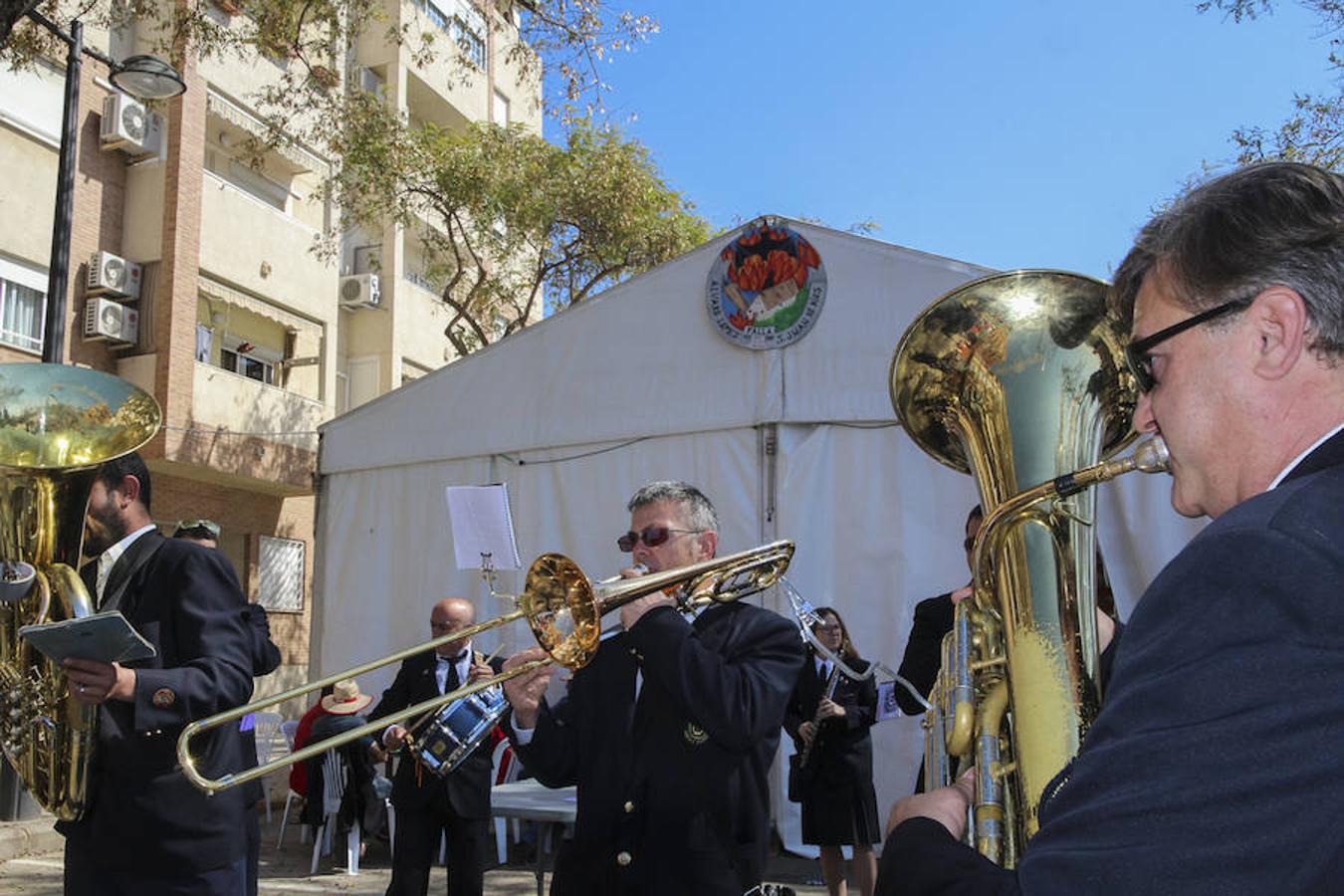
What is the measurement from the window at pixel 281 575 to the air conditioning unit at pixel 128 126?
6919 millimetres

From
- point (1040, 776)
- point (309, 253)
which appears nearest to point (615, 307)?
point (1040, 776)

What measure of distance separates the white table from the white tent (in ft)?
8.95

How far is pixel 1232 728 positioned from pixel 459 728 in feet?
13.2

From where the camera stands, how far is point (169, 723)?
2.87 meters

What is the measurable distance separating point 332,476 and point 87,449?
6579mm

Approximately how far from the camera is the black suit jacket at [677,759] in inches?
114

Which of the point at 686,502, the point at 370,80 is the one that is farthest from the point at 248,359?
the point at 686,502

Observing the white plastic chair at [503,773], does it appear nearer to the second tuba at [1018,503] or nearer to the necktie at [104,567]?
the necktie at [104,567]

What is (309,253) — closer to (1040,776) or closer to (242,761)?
(242,761)

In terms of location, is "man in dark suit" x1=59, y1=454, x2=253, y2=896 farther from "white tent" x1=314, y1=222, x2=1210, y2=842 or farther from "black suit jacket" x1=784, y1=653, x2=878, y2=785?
"white tent" x1=314, y1=222, x2=1210, y2=842

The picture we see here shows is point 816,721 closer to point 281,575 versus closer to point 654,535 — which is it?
point 654,535

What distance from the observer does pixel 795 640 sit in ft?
10.8

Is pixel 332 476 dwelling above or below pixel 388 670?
above

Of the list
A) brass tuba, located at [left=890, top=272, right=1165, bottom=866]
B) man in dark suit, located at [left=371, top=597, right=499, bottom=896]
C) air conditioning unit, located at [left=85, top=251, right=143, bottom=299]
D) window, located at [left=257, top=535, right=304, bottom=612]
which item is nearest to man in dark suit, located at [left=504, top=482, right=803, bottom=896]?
brass tuba, located at [left=890, top=272, right=1165, bottom=866]
